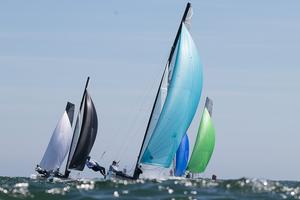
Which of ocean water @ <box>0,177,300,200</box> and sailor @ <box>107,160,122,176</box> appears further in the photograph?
sailor @ <box>107,160,122,176</box>

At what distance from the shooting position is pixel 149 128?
160 ft

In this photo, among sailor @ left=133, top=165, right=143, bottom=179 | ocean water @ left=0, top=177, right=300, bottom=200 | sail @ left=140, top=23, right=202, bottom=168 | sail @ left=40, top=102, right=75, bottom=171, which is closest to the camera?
ocean water @ left=0, top=177, right=300, bottom=200

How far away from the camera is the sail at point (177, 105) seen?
48.1m

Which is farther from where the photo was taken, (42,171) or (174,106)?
(42,171)

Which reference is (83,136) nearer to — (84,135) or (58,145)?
(84,135)

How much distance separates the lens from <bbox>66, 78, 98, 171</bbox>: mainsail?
222ft

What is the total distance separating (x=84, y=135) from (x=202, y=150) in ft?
44.1

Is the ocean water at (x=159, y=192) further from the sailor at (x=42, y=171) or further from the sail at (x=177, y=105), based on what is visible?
the sailor at (x=42, y=171)

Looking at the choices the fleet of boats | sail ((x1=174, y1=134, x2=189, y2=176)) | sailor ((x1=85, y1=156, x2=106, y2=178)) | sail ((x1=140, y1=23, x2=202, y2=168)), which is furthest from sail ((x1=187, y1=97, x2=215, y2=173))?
sail ((x1=140, y1=23, x2=202, y2=168))

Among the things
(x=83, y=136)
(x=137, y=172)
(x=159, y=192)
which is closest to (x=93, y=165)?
(x=83, y=136)

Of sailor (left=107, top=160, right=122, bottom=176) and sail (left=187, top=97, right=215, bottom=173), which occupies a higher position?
sail (left=187, top=97, right=215, bottom=173)

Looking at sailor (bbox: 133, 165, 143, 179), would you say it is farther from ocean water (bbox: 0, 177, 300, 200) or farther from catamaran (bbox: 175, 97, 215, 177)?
catamaran (bbox: 175, 97, 215, 177)

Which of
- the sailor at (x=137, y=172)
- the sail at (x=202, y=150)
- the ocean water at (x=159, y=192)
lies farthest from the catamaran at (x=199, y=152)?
the ocean water at (x=159, y=192)

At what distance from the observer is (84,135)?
223 feet
